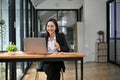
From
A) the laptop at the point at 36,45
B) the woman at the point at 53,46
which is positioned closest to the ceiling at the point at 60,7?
the woman at the point at 53,46

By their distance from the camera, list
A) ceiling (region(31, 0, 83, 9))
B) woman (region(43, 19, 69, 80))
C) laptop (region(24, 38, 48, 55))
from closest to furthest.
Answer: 1. laptop (region(24, 38, 48, 55))
2. woman (region(43, 19, 69, 80))
3. ceiling (region(31, 0, 83, 9))

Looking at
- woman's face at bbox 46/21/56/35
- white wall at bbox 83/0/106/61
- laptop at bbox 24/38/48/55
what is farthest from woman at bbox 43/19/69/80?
white wall at bbox 83/0/106/61

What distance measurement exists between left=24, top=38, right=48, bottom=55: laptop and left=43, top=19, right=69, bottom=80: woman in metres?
0.38

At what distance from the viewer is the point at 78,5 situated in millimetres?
14320

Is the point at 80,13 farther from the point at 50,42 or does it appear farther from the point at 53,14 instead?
the point at 50,42

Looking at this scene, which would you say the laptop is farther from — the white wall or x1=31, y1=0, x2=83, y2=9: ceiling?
x1=31, y1=0, x2=83, y2=9: ceiling

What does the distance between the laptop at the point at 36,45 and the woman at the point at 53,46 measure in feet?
1.24

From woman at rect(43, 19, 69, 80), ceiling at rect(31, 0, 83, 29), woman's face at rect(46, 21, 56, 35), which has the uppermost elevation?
ceiling at rect(31, 0, 83, 29)

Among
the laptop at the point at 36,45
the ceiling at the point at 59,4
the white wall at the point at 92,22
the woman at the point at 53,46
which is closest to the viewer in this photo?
the laptop at the point at 36,45

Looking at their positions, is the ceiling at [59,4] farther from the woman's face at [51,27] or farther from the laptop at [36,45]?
the laptop at [36,45]

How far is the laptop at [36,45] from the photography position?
12.2ft

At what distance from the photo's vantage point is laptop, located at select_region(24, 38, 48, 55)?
3730 mm

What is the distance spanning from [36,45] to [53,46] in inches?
21.4

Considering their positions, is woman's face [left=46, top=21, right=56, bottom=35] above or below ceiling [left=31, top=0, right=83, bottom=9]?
below
